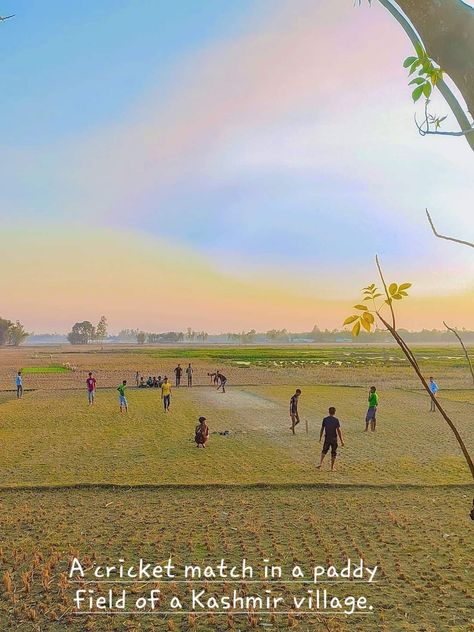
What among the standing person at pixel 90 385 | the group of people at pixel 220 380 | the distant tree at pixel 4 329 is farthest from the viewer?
the distant tree at pixel 4 329

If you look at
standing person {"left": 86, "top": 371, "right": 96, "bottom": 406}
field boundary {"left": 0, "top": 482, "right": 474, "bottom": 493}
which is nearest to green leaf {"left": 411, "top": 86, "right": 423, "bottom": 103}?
field boundary {"left": 0, "top": 482, "right": 474, "bottom": 493}

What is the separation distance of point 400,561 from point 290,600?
91.5 inches

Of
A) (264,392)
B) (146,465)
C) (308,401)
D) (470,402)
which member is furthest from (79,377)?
(146,465)

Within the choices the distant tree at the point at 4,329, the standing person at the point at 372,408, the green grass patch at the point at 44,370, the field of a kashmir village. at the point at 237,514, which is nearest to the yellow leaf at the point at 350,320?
the field of a kashmir village. at the point at 237,514

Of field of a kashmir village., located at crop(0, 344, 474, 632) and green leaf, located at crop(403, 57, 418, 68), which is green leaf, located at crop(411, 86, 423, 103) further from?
field of a kashmir village., located at crop(0, 344, 474, 632)

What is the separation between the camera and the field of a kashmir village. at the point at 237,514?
7164 millimetres

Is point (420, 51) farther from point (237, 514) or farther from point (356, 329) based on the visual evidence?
point (237, 514)

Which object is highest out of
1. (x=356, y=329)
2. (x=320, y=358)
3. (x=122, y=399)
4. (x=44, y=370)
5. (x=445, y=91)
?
A: (x=445, y=91)

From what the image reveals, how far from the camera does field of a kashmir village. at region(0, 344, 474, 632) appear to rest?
7.16 meters

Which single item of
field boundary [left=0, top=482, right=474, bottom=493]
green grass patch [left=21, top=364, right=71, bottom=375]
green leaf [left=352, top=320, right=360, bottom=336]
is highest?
green leaf [left=352, top=320, right=360, bottom=336]

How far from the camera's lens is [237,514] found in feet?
36.2

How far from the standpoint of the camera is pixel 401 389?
134ft

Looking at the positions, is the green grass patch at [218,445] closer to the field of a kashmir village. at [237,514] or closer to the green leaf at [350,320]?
the field of a kashmir village. at [237,514]

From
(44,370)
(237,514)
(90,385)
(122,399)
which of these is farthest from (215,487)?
(44,370)
